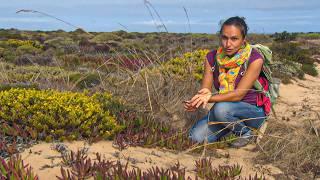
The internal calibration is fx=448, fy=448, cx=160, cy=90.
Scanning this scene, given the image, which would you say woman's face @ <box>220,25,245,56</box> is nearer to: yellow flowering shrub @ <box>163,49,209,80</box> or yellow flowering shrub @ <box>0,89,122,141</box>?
yellow flowering shrub @ <box>0,89,122,141</box>

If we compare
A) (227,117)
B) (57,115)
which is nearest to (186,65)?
(227,117)

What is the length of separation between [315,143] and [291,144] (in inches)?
11.0

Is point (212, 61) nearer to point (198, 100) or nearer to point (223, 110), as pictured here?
point (223, 110)

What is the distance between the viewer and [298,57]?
18938mm

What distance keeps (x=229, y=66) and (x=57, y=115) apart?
229 cm

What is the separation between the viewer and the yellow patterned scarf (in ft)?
19.0

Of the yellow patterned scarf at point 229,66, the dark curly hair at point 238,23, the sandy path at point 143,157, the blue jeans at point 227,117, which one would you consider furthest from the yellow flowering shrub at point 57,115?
the dark curly hair at point 238,23

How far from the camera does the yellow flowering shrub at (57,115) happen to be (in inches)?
208

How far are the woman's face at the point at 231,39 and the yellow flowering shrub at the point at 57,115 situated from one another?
1.71 m

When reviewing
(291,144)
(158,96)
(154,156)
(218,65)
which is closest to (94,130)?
(154,156)

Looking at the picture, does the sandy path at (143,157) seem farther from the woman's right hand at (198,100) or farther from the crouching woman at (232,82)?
the woman's right hand at (198,100)

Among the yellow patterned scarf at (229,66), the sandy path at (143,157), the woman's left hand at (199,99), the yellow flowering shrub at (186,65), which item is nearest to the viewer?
the sandy path at (143,157)

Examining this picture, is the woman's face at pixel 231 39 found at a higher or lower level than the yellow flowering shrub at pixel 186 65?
higher

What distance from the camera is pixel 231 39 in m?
5.71
